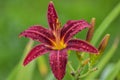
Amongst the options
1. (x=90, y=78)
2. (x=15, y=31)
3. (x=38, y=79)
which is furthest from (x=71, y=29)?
(x=15, y=31)

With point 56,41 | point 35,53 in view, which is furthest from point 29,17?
point 35,53

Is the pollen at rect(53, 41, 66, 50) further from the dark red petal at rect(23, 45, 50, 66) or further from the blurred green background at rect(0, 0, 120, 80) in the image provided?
the blurred green background at rect(0, 0, 120, 80)

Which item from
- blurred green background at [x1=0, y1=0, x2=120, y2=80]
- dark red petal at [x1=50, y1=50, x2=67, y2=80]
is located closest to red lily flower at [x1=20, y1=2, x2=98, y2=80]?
dark red petal at [x1=50, y1=50, x2=67, y2=80]

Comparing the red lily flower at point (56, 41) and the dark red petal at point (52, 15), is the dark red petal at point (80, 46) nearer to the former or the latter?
the red lily flower at point (56, 41)

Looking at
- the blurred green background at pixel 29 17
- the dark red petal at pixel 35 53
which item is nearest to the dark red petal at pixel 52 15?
the dark red petal at pixel 35 53

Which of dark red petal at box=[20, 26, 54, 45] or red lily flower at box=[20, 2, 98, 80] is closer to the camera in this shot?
red lily flower at box=[20, 2, 98, 80]

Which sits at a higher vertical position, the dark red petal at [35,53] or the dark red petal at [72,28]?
the dark red petal at [72,28]

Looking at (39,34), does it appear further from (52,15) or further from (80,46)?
(80,46)
